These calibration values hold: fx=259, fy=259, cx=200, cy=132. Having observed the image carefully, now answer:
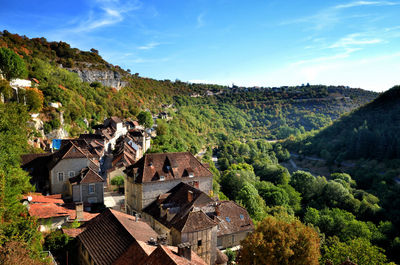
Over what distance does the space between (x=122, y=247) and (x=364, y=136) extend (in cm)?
9177

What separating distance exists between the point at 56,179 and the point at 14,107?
39.4 ft

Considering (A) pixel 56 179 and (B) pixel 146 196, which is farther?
(A) pixel 56 179

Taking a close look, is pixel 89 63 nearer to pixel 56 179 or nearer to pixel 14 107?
pixel 14 107

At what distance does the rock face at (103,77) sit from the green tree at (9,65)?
37.0 m

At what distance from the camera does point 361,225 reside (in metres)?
38.5

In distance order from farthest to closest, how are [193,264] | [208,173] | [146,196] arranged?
[208,173] < [146,196] < [193,264]

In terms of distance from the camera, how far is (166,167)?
1127 inches

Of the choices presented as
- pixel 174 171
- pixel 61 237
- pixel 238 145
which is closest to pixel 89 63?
pixel 238 145

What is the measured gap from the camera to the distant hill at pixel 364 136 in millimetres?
82188

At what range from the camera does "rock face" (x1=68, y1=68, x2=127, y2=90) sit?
3192 inches

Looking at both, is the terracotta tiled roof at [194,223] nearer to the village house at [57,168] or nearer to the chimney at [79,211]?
the chimney at [79,211]

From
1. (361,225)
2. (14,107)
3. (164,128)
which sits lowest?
(361,225)

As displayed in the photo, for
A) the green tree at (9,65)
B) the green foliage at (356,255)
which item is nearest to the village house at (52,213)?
the green foliage at (356,255)

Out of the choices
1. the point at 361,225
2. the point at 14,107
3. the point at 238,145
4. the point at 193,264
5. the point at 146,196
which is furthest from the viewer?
the point at 238,145
